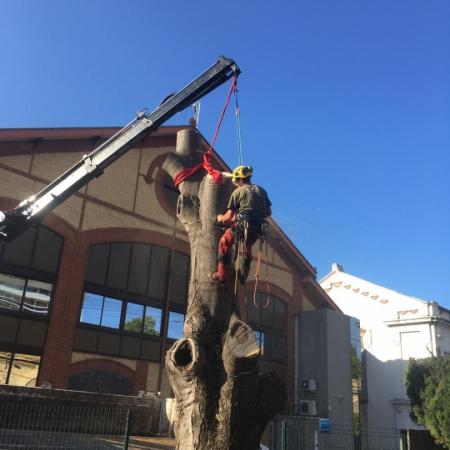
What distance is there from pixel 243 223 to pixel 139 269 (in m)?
13.6

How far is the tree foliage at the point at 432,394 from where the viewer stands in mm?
16016

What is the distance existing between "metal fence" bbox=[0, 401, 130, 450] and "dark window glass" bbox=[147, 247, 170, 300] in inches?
259

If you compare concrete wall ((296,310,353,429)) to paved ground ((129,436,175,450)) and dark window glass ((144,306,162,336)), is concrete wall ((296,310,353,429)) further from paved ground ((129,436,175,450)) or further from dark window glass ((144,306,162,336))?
paved ground ((129,436,175,450))

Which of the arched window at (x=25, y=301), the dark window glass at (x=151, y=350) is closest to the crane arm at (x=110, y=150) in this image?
the arched window at (x=25, y=301)

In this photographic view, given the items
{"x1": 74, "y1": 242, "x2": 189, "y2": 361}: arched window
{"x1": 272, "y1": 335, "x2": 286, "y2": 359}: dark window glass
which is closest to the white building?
{"x1": 272, "y1": 335, "x2": 286, "y2": 359}: dark window glass

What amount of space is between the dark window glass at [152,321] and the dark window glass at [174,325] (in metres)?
0.49

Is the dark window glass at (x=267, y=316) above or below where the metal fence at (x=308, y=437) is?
above

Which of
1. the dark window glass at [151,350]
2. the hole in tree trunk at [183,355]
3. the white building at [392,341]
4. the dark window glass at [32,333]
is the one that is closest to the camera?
the hole in tree trunk at [183,355]

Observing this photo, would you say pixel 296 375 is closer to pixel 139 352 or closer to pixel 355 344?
pixel 355 344

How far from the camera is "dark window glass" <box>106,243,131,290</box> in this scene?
18.2m

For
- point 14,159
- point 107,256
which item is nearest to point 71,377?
point 107,256

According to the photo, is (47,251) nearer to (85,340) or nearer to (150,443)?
(85,340)

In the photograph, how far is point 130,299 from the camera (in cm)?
1852

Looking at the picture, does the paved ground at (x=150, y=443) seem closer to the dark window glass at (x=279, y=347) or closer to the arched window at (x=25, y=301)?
the arched window at (x=25, y=301)
